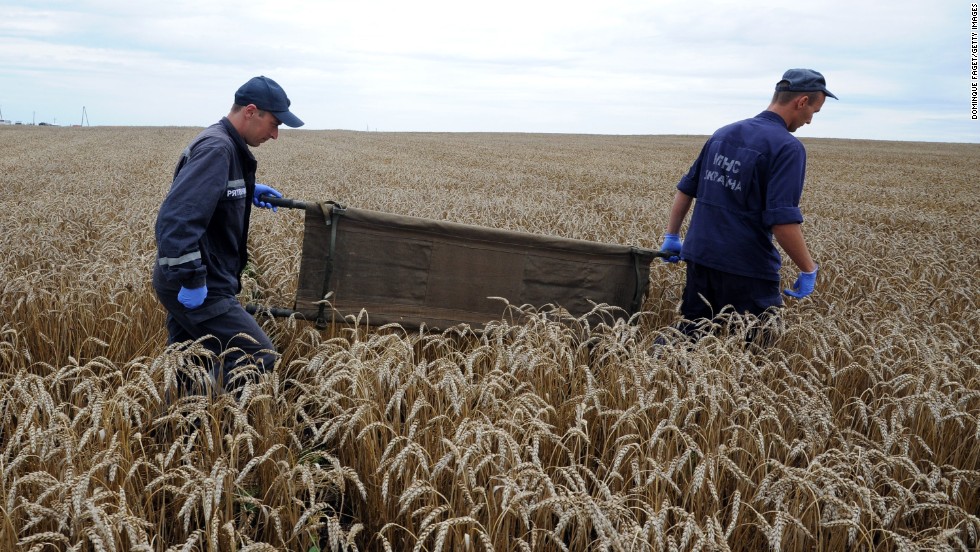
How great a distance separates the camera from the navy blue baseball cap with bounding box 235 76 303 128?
3.42m

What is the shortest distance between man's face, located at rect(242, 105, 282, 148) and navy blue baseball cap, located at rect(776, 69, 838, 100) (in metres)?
3.10

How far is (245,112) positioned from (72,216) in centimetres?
598

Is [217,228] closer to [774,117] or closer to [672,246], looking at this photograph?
[672,246]

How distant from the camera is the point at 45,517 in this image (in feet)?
7.82

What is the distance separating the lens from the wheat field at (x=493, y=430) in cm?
240

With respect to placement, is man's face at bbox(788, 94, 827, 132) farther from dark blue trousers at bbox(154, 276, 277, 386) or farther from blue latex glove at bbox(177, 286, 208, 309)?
blue latex glove at bbox(177, 286, 208, 309)

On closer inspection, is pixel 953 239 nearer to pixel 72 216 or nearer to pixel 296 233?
pixel 296 233

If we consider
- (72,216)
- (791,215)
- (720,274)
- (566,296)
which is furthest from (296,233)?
(791,215)

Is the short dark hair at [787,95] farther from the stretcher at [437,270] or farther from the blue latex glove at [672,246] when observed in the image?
the stretcher at [437,270]

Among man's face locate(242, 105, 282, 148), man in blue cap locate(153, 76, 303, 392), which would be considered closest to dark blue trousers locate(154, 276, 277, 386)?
man in blue cap locate(153, 76, 303, 392)

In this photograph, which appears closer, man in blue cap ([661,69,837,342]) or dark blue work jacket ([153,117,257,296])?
dark blue work jacket ([153,117,257,296])

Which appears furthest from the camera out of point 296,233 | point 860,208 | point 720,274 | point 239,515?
point 860,208

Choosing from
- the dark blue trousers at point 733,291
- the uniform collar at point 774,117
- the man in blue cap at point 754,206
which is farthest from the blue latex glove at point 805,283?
the uniform collar at point 774,117

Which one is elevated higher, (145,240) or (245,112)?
(245,112)
